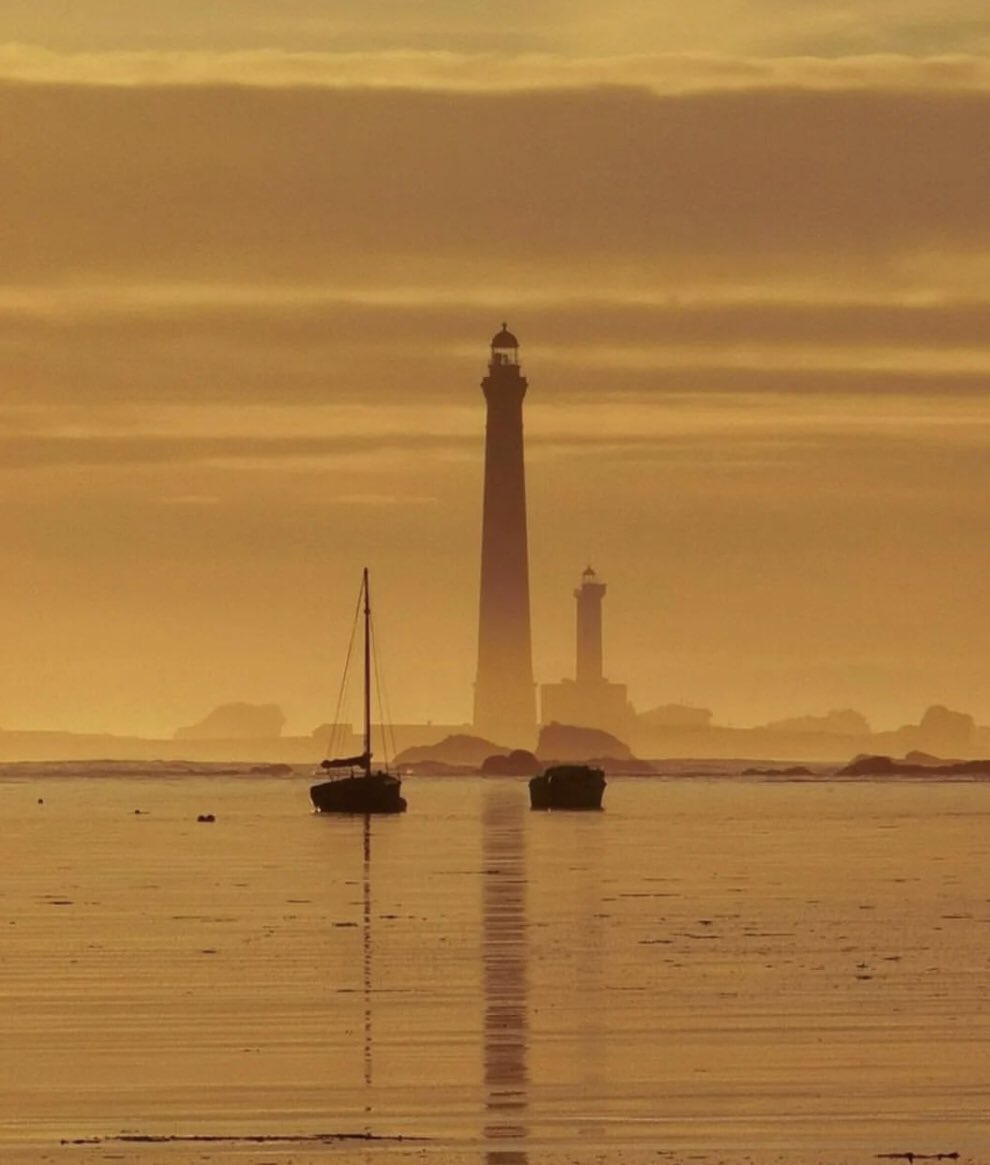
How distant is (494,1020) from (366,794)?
141 metres

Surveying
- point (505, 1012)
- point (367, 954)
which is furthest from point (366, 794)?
point (505, 1012)

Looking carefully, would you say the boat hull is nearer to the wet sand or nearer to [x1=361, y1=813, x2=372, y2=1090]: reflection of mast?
[x1=361, y1=813, x2=372, y2=1090]: reflection of mast

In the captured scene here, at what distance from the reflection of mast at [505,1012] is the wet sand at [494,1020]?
3.9 inches

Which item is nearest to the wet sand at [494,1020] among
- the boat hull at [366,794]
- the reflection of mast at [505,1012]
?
the reflection of mast at [505,1012]

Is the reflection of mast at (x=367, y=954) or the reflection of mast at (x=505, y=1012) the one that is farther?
the reflection of mast at (x=367, y=954)

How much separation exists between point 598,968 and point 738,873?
48.4 metres

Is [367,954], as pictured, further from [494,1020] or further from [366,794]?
[366,794]

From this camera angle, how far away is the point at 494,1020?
153ft

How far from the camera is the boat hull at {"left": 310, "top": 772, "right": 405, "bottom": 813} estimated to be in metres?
187

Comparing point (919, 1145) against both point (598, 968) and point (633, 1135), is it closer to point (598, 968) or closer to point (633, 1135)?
point (633, 1135)

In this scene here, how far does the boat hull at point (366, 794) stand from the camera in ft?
613

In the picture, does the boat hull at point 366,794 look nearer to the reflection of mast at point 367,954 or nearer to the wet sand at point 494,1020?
the reflection of mast at point 367,954

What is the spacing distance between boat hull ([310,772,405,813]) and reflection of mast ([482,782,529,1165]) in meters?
84.5

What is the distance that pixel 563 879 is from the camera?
100 metres
